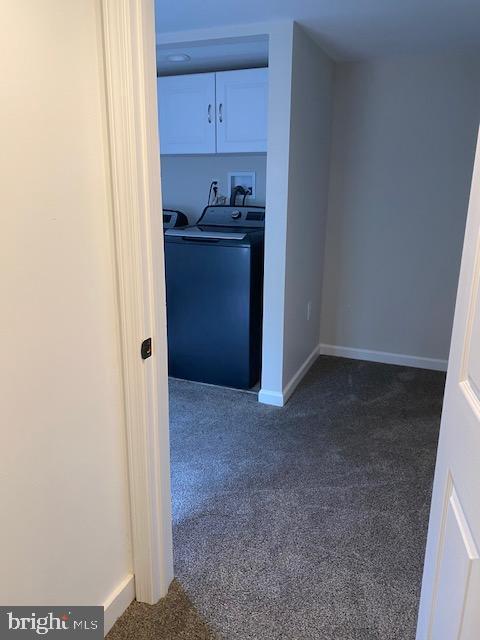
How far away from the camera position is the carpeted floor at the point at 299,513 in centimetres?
152

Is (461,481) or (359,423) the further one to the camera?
(359,423)

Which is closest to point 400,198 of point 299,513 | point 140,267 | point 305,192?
point 305,192

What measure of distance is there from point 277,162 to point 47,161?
172 cm

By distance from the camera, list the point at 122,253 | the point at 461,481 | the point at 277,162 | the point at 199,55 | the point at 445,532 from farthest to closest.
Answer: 1. the point at 199,55
2. the point at 277,162
3. the point at 122,253
4. the point at 445,532
5. the point at 461,481

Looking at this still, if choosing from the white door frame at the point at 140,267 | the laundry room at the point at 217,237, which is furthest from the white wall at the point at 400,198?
the white door frame at the point at 140,267

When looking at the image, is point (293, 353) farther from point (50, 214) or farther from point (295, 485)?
point (50, 214)

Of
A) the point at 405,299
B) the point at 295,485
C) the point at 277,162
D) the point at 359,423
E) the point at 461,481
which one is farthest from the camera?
the point at 405,299

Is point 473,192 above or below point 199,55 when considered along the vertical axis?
below

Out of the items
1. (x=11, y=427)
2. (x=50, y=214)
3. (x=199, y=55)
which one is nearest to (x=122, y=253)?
(x=50, y=214)

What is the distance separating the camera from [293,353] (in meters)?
3.11

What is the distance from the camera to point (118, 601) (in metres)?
1.49

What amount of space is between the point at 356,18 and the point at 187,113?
4.28 ft

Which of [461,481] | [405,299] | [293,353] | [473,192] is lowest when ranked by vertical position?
[293,353]

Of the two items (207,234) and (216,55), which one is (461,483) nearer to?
(207,234)
